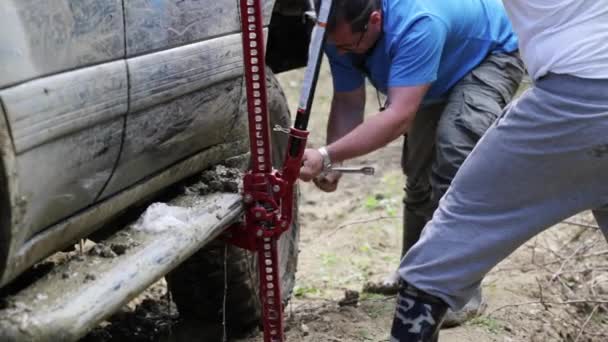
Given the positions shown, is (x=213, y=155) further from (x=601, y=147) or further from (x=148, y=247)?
(x=601, y=147)

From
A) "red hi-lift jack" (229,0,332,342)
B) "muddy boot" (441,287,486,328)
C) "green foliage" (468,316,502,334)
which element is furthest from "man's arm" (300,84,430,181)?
"green foliage" (468,316,502,334)

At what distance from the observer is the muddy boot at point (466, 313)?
159 inches

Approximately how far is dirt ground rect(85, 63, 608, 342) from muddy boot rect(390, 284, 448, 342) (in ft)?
3.44

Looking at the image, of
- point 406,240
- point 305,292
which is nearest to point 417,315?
point 406,240

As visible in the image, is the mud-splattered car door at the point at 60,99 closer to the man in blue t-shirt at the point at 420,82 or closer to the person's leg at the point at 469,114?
the man in blue t-shirt at the point at 420,82

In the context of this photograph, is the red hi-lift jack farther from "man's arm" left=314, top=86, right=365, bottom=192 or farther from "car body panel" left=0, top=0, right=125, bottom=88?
"man's arm" left=314, top=86, right=365, bottom=192

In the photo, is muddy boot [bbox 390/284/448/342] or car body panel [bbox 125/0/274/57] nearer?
car body panel [bbox 125/0/274/57]

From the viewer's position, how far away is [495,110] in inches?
152

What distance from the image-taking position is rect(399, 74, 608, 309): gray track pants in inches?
101

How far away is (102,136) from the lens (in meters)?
2.57

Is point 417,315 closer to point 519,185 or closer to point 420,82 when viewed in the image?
point 519,185

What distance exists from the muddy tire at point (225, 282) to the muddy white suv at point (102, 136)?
14.0 inches

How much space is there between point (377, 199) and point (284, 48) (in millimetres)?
2121

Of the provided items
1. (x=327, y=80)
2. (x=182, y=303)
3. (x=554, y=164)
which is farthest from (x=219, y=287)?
(x=327, y=80)
